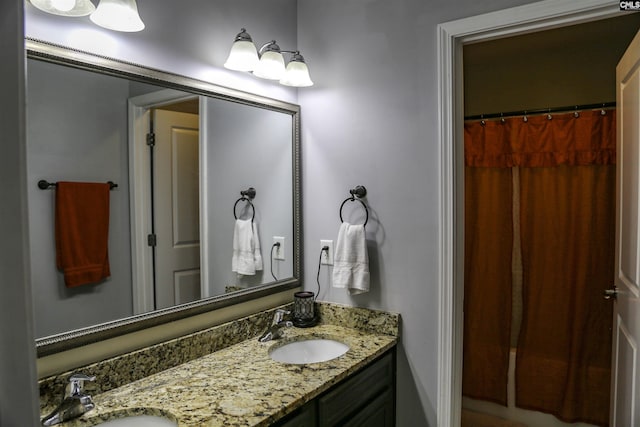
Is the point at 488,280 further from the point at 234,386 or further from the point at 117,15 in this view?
the point at 117,15

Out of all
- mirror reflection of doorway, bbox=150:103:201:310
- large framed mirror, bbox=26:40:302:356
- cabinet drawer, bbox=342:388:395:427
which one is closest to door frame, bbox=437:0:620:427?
cabinet drawer, bbox=342:388:395:427

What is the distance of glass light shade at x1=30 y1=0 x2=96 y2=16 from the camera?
45.7 inches

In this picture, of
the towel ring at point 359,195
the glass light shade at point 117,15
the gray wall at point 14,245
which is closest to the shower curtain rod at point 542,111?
the towel ring at point 359,195

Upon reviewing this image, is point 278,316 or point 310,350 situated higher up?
point 278,316

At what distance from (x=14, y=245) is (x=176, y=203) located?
52.4 inches

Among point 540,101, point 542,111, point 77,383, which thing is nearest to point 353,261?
point 77,383

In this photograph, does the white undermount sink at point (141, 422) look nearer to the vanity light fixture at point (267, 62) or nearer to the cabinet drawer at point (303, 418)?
the cabinet drawer at point (303, 418)

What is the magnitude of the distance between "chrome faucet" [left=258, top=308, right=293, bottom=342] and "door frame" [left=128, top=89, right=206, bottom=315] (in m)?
0.53

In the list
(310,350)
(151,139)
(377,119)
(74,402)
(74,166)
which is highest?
(377,119)

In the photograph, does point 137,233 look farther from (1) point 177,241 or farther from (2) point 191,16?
(2) point 191,16

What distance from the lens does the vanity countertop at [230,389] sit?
120 centimetres

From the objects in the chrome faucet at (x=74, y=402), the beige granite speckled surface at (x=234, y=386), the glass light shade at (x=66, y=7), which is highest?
the glass light shade at (x=66, y=7)

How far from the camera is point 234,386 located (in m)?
1.39

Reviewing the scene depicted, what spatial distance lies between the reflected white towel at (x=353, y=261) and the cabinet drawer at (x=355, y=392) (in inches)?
13.2
